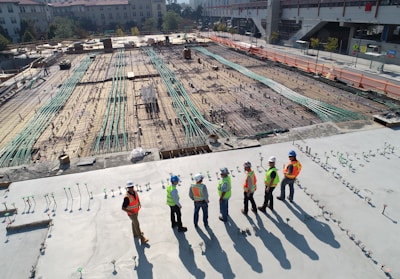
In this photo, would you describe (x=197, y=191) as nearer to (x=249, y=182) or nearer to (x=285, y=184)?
(x=249, y=182)

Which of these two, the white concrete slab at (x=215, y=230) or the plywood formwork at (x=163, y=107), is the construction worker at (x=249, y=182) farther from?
the plywood formwork at (x=163, y=107)

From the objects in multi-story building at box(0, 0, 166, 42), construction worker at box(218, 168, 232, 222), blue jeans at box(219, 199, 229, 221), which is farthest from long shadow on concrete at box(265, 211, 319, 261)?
multi-story building at box(0, 0, 166, 42)

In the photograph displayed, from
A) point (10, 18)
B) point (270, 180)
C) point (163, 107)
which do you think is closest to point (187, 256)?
point (270, 180)

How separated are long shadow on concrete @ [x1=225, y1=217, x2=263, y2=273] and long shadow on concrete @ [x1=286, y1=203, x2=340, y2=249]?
1445 mm

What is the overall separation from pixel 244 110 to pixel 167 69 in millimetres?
11897

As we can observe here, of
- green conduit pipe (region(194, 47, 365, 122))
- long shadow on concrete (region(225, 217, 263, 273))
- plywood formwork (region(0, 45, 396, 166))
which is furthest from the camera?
green conduit pipe (region(194, 47, 365, 122))

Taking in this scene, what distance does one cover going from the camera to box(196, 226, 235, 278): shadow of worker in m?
5.05

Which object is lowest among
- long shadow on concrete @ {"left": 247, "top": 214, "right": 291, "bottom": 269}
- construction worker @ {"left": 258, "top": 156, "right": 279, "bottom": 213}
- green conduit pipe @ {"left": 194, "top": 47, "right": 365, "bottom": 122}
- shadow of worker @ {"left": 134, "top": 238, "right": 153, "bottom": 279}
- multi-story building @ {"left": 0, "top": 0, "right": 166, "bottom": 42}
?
shadow of worker @ {"left": 134, "top": 238, "right": 153, "bottom": 279}

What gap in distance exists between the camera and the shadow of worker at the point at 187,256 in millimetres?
5043

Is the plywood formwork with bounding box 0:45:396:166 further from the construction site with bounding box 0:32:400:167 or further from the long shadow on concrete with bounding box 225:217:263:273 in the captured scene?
the long shadow on concrete with bounding box 225:217:263:273

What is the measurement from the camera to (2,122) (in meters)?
13.6

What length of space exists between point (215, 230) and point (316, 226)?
2.22m

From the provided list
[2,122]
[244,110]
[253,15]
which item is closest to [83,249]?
[244,110]

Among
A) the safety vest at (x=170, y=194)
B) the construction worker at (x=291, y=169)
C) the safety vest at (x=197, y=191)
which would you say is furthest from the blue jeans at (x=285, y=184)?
the safety vest at (x=170, y=194)
